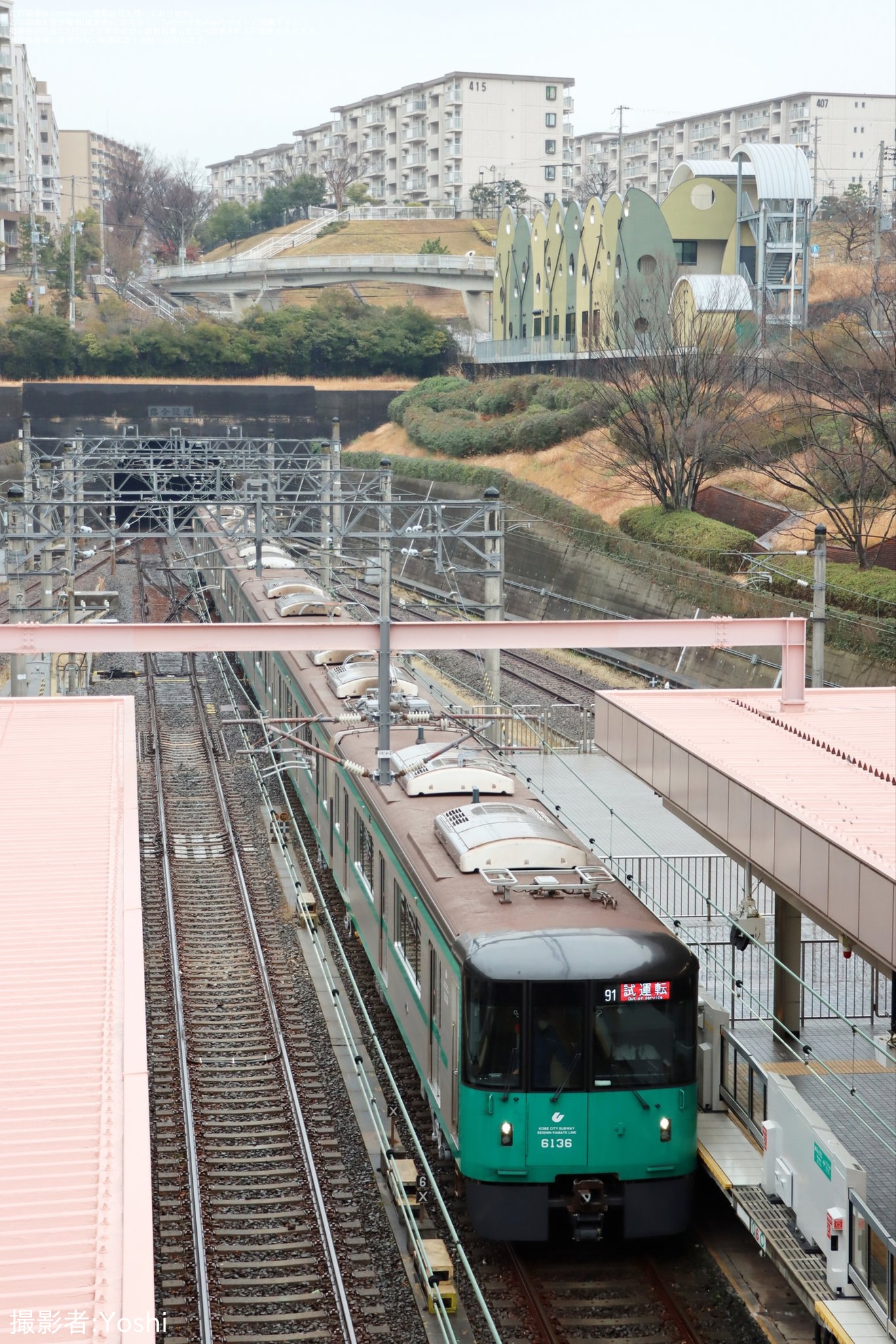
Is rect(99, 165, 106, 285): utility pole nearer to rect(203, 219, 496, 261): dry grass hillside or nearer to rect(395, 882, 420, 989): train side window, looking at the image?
rect(203, 219, 496, 261): dry grass hillside

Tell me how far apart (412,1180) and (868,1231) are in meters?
3.28

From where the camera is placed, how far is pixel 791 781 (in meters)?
10.2

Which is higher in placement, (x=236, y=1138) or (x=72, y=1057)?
(x=72, y=1057)

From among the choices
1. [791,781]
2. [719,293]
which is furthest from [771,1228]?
[719,293]

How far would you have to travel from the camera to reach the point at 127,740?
1248 cm

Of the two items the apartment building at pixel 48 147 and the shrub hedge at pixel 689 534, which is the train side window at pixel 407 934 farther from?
the apartment building at pixel 48 147

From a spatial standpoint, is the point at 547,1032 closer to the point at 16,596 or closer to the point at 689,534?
the point at 16,596

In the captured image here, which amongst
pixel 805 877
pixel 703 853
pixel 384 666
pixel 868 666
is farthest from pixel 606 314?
pixel 805 877

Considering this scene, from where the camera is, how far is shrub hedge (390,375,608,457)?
44.6 m

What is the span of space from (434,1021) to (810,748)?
12.6 ft

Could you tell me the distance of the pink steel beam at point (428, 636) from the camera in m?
11.7

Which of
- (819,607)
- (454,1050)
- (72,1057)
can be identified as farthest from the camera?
(819,607)

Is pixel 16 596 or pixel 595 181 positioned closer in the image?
pixel 16 596

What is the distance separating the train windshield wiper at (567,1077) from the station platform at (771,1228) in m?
1.23
